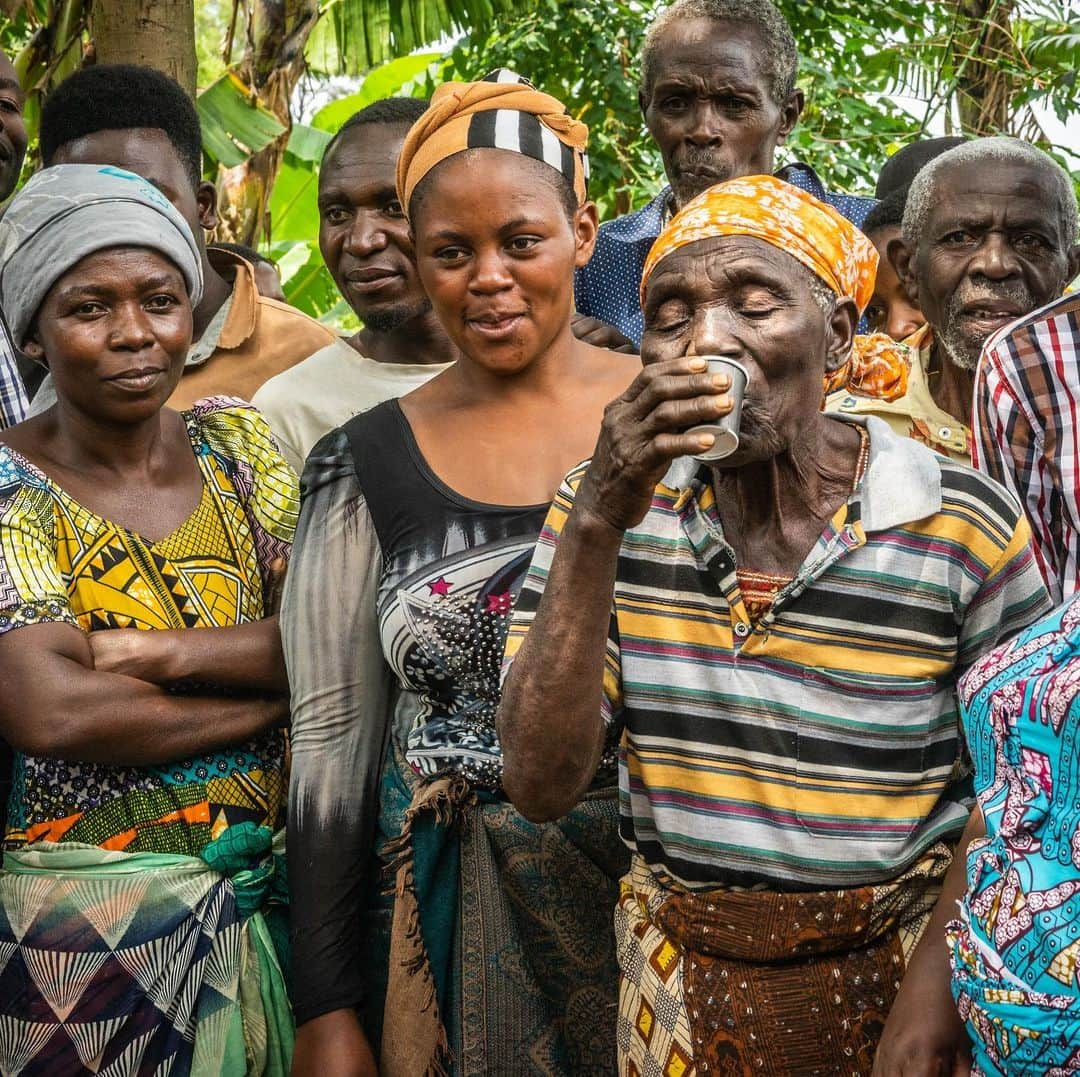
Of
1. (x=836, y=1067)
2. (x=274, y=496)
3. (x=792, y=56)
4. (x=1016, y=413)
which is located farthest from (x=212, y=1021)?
(x=792, y=56)

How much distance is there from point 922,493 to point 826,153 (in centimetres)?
609

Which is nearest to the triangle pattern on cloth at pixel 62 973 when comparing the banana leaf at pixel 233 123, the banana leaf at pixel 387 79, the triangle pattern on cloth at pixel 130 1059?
the triangle pattern on cloth at pixel 130 1059

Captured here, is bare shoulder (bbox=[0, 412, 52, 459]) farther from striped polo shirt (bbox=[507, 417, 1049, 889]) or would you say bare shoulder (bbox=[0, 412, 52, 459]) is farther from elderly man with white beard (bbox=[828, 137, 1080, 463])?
elderly man with white beard (bbox=[828, 137, 1080, 463])

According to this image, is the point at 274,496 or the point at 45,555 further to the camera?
the point at 274,496

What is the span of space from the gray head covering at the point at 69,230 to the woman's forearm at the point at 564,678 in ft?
4.86

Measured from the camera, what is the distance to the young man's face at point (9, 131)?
179 inches

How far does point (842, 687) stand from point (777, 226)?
71 centimetres

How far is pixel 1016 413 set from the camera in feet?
8.52

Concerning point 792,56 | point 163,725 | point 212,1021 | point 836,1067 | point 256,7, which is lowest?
point 212,1021

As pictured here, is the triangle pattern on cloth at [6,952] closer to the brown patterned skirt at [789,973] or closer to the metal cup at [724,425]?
the brown patterned skirt at [789,973]

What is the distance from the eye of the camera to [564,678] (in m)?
2.11

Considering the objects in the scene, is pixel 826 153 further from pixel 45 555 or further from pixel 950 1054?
pixel 950 1054

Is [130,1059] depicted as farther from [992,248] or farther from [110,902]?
[992,248]

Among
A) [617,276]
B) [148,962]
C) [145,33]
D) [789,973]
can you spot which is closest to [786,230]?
[789,973]
